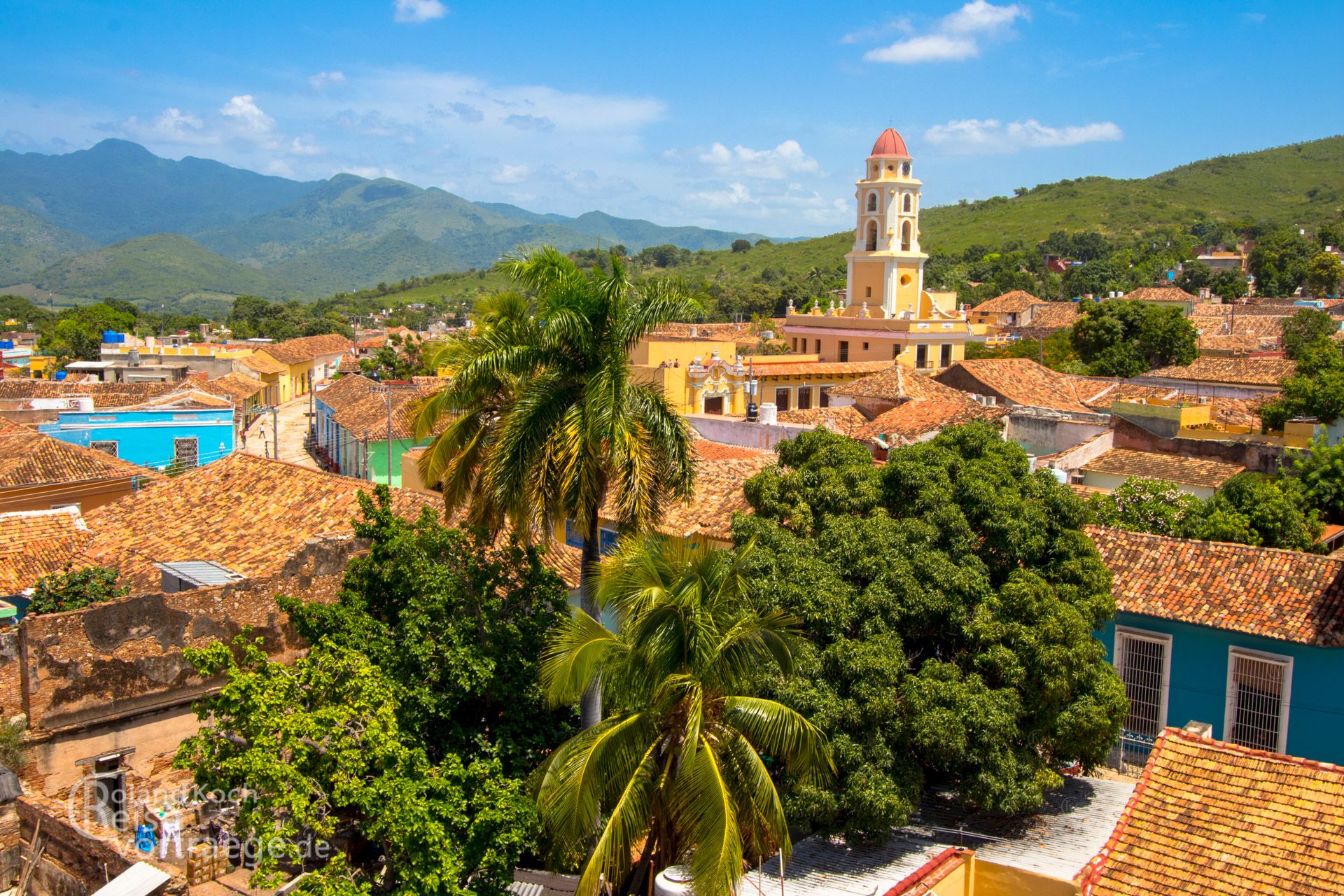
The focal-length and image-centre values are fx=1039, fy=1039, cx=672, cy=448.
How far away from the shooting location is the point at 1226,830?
8641 millimetres

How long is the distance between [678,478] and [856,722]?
9.90 feet

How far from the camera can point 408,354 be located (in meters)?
66.4

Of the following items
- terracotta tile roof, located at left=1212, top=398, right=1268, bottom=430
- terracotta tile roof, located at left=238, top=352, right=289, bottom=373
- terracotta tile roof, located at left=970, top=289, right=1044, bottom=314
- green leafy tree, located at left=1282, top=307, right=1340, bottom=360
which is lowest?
terracotta tile roof, located at left=238, top=352, right=289, bottom=373

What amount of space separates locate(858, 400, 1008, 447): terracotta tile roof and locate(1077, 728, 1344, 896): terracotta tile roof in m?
13.4

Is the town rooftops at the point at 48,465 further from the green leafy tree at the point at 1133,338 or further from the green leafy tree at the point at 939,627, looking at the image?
the green leafy tree at the point at 1133,338

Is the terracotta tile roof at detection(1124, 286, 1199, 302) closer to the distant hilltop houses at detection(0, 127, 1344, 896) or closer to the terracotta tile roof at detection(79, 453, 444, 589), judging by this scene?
the distant hilltop houses at detection(0, 127, 1344, 896)

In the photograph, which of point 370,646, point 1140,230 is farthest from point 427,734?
point 1140,230

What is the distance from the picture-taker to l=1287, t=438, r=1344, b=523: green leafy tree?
785 inches

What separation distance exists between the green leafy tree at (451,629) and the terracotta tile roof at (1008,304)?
72.1 meters

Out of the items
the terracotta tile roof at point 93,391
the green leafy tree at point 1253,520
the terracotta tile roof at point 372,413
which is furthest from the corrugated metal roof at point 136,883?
the terracotta tile roof at point 93,391

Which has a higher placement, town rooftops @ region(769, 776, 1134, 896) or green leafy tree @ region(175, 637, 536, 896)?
green leafy tree @ region(175, 637, 536, 896)

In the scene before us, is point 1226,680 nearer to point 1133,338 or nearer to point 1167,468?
point 1167,468

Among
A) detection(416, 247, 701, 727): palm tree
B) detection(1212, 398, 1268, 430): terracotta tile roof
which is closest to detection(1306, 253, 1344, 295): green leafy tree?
detection(1212, 398, 1268, 430): terracotta tile roof

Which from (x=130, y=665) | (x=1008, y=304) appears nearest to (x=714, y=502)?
(x=130, y=665)
